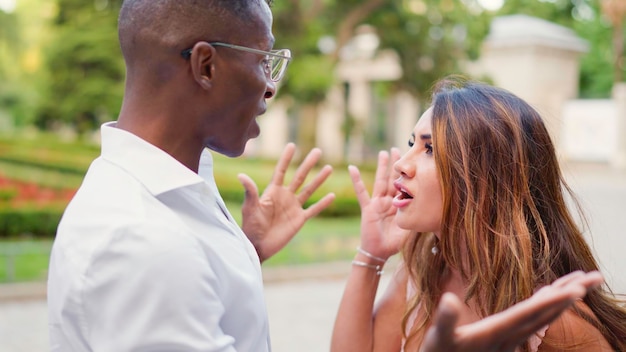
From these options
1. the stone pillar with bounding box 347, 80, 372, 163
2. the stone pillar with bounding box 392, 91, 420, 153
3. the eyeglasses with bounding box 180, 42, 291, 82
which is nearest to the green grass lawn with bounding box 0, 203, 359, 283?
the eyeglasses with bounding box 180, 42, 291, 82

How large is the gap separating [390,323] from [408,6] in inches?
545

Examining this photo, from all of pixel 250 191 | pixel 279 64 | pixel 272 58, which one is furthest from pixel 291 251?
pixel 272 58

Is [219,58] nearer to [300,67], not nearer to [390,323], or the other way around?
[390,323]

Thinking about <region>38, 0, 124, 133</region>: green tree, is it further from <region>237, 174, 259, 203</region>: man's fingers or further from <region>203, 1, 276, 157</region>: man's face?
<region>203, 1, 276, 157</region>: man's face

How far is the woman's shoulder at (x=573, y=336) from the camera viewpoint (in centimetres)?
184

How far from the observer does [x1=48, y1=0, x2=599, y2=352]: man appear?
1126mm

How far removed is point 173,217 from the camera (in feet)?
4.01

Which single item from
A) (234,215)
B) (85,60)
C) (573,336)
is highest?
(573,336)

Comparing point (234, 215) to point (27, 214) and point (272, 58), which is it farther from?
point (272, 58)

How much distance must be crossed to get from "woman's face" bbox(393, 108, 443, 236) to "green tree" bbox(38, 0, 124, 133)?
1694 cm

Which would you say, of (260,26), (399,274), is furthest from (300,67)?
(260,26)

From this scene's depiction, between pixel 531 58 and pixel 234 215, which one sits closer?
pixel 234 215

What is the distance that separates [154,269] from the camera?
3.73ft

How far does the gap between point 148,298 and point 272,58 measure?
58 cm
